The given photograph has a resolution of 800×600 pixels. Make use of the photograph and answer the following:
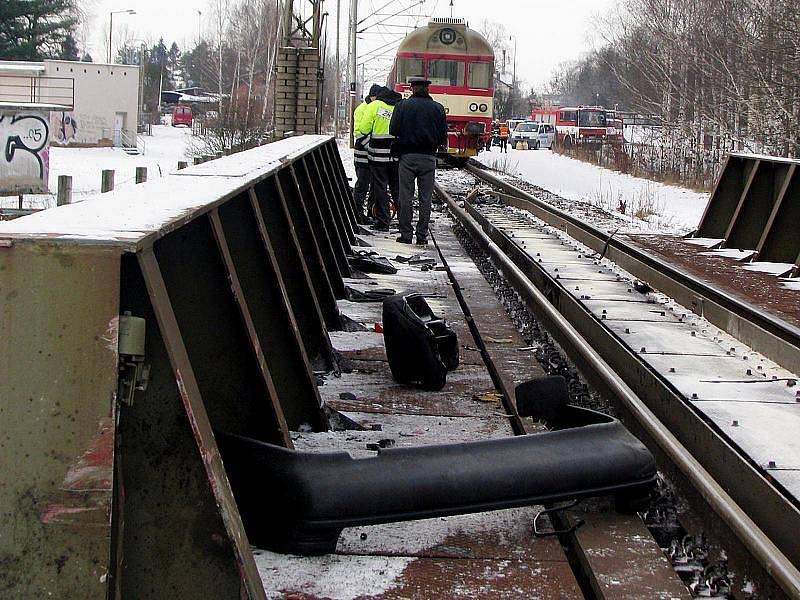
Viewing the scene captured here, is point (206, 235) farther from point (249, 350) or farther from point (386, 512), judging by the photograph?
point (386, 512)

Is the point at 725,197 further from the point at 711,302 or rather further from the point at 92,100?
the point at 92,100

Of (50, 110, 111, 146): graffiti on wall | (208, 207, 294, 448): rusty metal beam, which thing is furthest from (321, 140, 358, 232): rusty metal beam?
(50, 110, 111, 146): graffiti on wall

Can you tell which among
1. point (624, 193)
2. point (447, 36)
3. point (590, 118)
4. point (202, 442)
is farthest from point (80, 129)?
point (202, 442)

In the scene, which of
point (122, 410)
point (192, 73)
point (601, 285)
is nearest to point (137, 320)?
point (122, 410)

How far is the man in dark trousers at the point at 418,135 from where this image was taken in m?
12.1

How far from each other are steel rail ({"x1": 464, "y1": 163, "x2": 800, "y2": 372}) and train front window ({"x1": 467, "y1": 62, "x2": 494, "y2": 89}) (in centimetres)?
1469

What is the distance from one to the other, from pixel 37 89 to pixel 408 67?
1076 inches

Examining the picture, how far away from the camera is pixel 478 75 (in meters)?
28.8

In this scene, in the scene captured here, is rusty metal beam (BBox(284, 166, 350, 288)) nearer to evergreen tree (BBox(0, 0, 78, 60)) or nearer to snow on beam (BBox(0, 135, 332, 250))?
snow on beam (BBox(0, 135, 332, 250))

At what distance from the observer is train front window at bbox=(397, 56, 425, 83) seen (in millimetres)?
27953

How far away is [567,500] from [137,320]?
6.66 ft

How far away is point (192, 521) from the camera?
304cm

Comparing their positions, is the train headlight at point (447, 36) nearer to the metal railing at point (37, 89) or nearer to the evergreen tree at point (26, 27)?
the metal railing at point (37, 89)

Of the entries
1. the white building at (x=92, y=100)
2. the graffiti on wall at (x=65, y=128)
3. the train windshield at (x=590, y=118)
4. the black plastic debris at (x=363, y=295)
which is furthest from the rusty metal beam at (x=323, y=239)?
the train windshield at (x=590, y=118)
